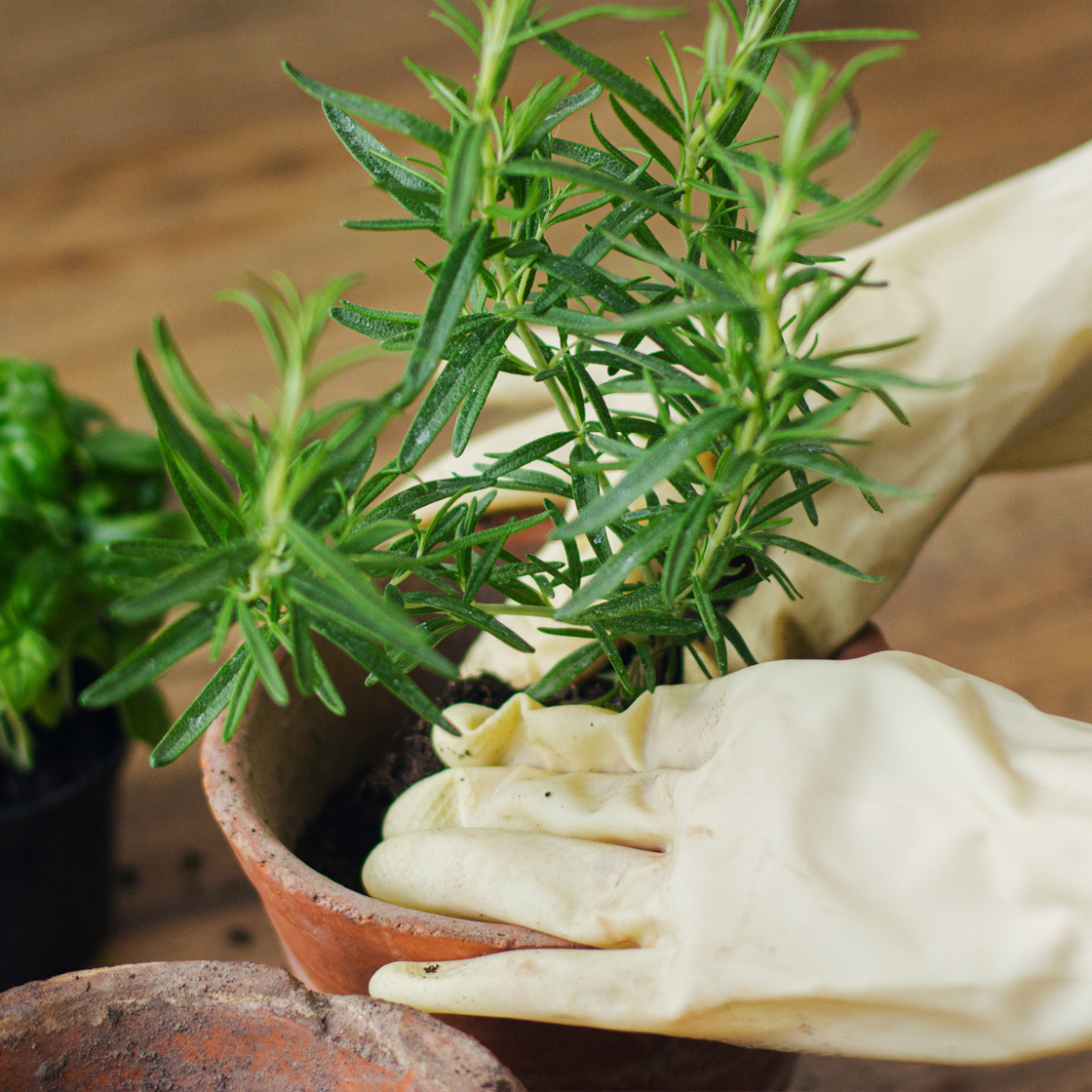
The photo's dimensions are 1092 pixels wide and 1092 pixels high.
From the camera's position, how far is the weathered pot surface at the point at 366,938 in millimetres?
333

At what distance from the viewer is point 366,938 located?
341 millimetres

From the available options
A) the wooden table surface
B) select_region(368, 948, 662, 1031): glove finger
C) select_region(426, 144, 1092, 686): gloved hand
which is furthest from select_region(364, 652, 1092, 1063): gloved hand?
the wooden table surface

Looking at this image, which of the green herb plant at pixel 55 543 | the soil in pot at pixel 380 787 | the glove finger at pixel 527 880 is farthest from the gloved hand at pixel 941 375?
the green herb plant at pixel 55 543

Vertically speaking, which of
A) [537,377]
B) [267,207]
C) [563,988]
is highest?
[267,207]

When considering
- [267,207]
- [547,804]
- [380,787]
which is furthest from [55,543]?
[267,207]

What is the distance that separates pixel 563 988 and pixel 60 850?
16.5 inches

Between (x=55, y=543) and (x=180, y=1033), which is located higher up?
(x=55, y=543)

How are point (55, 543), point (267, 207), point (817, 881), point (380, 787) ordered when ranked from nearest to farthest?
1. point (817, 881)
2. point (380, 787)
3. point (55, 543)
4. point (267, 207)

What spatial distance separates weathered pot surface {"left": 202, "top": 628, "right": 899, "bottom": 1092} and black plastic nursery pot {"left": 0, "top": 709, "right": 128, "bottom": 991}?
0.77 feet

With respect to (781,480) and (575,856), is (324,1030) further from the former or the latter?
(781,480)

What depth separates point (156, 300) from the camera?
1.21 metres

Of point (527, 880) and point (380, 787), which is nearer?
point (527, 880)

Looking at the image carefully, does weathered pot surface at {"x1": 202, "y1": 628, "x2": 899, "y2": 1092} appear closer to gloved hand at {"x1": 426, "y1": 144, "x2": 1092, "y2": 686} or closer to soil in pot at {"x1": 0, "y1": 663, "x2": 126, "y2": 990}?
gloved hand at {"x1": 426, "y1": 144, "x2": 1092, "y2": 686}

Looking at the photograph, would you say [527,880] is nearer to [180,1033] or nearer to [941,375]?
[180,1033]
